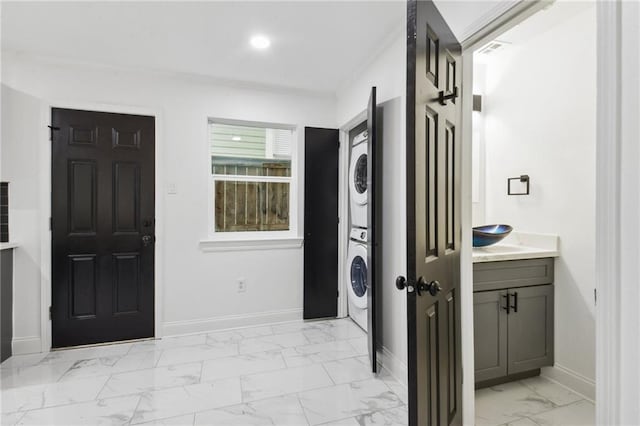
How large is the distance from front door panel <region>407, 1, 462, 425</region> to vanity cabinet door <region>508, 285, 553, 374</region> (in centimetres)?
72

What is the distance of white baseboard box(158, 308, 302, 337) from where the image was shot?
9.76 ft

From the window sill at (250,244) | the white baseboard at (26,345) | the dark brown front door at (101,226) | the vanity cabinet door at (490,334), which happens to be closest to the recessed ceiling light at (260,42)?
the dark brown front door at (101,226)

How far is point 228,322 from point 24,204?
2.08m

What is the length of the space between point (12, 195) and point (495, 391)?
4100 millimetres

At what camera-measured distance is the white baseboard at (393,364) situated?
2158 millimetres

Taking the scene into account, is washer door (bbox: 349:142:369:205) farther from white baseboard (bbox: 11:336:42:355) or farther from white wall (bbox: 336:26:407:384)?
white baseboard (bbox: 11:336:42:355)

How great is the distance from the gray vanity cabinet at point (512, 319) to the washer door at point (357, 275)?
107cm

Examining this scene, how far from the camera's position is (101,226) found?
2.79 metres

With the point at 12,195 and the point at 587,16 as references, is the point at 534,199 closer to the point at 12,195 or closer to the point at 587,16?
the point at 587,16

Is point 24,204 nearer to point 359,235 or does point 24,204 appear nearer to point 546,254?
point 359,235

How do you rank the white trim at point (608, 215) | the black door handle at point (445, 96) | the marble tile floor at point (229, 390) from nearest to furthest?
the white trim at point (608, 215), the black door handle at point (445, 96), the marble tile floor at point (229, 390)

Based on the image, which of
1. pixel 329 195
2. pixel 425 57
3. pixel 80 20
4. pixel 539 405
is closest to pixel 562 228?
pixel 539 405

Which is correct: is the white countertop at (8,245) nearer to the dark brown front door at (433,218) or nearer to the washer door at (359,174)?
the washer door at (359,174)

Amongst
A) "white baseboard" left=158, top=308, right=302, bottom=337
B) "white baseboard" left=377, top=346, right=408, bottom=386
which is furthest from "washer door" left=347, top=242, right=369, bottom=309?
"white baseboard" left=158, top=308, right=302, bottom=337
